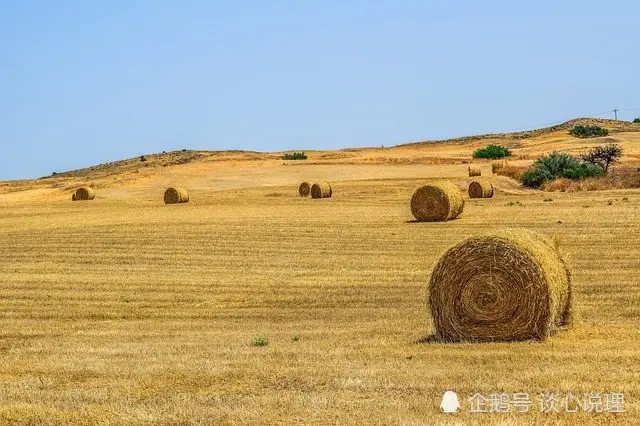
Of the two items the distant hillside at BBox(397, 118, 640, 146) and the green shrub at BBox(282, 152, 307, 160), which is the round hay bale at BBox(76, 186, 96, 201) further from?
the distant hillside at BBox(397, 118, 640, 146)

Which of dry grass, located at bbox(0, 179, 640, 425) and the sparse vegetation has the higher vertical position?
the sparse vegetation

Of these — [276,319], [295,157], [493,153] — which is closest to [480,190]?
[276,319]

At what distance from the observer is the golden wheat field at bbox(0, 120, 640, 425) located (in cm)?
950

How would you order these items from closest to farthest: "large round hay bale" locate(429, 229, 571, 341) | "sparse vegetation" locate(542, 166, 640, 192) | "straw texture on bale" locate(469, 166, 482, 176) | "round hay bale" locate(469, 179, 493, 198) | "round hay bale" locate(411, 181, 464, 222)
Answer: "large round hay bale" locate(429, 229, 571, 341) < "round hay bale" locate(411, 181, 464, 222) < "round hay bale" locate(469, 179, 493, 198) < "sparse vegetation" locate(542, 166, 640, 192) < "straw texture on bale" locate(469, 166, 482, 176)

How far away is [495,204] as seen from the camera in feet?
138

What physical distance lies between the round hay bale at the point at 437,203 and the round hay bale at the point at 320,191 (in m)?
16.0

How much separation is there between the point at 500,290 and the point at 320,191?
123 ft

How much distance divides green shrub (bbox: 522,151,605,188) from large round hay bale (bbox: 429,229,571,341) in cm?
4028

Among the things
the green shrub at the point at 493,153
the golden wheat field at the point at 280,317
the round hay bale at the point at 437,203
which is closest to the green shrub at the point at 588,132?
the green shrub at the point at 493,153

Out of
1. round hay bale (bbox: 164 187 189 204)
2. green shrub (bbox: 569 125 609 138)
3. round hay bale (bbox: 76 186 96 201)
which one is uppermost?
green shrub (bbox: 569 125 609 138)

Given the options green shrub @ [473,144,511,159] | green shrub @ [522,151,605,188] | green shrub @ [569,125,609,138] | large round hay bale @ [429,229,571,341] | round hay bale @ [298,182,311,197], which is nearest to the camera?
large round hay bale @ [429,229,571,341]

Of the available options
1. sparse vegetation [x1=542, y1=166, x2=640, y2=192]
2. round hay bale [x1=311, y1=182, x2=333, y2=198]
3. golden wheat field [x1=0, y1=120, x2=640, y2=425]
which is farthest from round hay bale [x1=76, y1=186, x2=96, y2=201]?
sparse vegetation [x1=542, y1=166, x2=640, y2=192]

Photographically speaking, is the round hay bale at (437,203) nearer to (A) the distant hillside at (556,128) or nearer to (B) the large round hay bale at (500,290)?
(B) the large round hay bale at (500,290)

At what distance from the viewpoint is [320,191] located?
169ft
